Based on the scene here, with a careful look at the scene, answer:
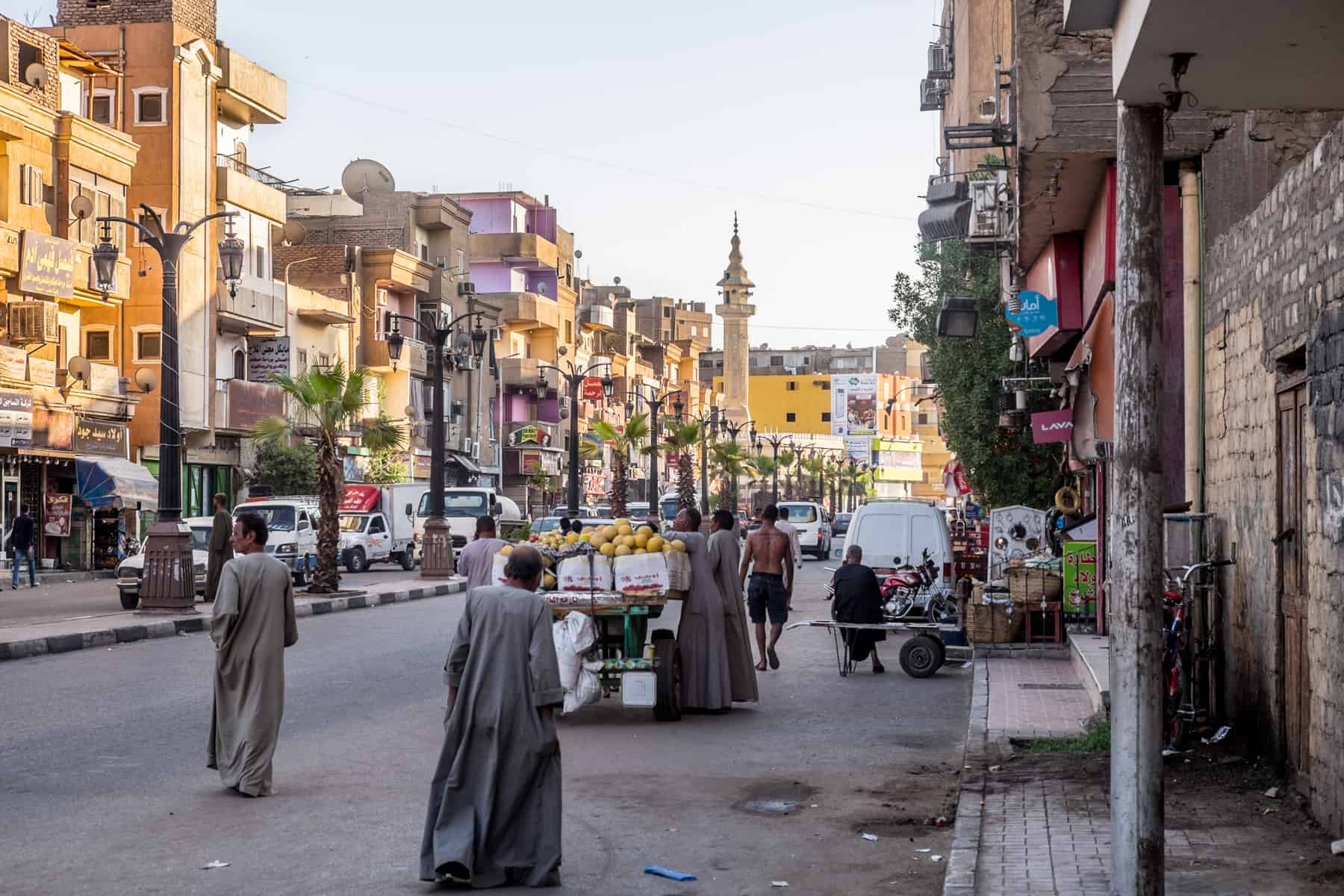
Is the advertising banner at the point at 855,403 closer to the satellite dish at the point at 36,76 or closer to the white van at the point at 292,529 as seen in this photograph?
the satellite dish at the point at 36,76

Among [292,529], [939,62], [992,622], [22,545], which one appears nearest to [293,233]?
[939,62]

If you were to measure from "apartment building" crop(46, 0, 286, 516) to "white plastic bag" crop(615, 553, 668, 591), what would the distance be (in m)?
35.1

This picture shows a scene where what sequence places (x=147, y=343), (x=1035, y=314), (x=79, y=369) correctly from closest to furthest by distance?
(x=1035, y=314)
(x=79, y=369)
(x=147, y=343)

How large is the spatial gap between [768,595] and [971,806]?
30.4ft

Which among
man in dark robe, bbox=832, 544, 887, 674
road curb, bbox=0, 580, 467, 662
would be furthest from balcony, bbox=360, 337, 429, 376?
man in dark robe, bbox=832, 544, 887, 674

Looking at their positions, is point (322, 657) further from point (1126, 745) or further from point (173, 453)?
point (1126, 745)

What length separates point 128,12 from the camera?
49156 mm

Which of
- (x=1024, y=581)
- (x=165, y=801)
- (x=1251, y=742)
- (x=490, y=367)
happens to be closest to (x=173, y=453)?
(x=1024, y=581)

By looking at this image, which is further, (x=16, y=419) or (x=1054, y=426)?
(x=16, y=419)

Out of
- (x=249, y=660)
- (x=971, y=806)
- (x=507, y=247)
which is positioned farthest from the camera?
(x=507, y=247)

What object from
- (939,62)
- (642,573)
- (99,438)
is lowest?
(642,573)

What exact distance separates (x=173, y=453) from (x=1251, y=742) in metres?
18.4

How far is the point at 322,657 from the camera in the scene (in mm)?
19359

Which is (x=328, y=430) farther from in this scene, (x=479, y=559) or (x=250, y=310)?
(x=250, y=310)
